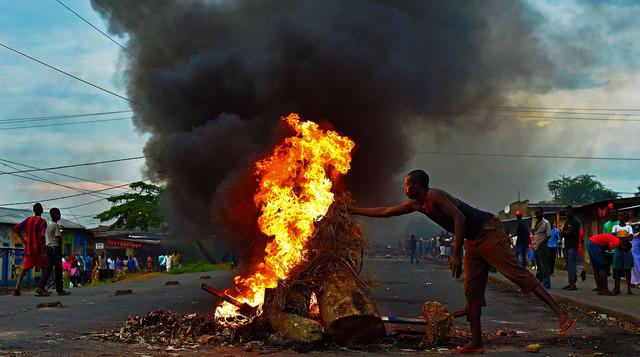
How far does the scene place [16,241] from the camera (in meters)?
32.4

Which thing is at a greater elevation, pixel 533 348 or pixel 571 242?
pixel 571 242

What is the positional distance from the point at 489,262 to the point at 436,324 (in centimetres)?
87

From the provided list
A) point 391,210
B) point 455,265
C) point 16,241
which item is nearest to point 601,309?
point 455,265

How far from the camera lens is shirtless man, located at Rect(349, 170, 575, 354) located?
6035 mm

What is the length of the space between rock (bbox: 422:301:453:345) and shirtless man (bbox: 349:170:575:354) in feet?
1.11

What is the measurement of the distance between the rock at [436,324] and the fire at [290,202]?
1578 mm

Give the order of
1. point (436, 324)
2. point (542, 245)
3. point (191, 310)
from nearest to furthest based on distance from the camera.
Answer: point (436, 324) → point (191, 310) → point (542, 245)

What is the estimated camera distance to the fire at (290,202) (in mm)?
7301

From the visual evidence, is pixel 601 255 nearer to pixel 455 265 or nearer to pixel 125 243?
pixel 455 265

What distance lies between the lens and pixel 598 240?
12.4 metres

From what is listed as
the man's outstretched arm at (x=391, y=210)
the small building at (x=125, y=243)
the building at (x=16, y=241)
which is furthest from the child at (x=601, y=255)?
the small building at (x=125, y=243)

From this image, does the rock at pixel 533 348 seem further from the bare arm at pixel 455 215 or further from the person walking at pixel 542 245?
the person walking at pixel 542 245

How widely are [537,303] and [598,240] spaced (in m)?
2.21

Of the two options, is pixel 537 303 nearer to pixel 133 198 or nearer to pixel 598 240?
pixel 598 240
